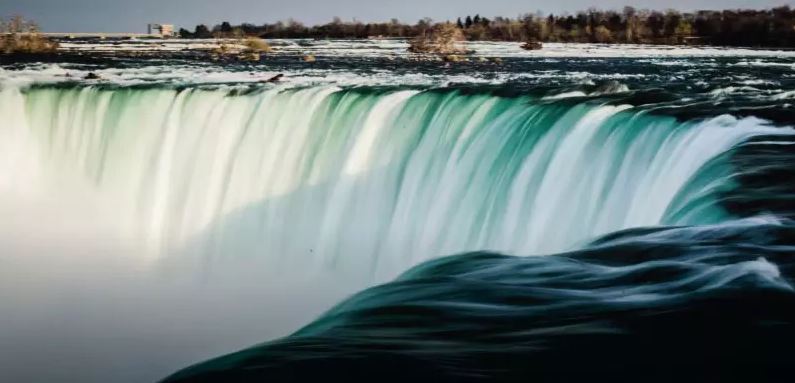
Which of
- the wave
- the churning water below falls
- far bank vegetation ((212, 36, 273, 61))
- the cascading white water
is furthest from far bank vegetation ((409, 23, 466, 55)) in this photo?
the wave

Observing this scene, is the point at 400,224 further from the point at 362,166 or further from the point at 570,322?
the point at 570,322

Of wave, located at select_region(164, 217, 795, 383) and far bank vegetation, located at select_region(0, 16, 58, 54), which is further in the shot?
far bank vegetation, located at select_region(0, 16, 58, 54)

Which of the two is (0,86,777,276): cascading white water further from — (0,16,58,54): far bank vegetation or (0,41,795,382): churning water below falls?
(0,16,58,54): far bank vegetation

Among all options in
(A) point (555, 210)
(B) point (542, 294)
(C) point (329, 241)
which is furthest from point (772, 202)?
(C) point (329, 241)

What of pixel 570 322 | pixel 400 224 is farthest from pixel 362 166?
pixel 570 322

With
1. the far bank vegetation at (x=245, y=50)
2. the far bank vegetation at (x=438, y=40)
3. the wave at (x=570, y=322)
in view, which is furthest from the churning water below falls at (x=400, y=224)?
the far bank vegetation at (x=438, y=40)

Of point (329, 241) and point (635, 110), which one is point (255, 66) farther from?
point (635, 110)
